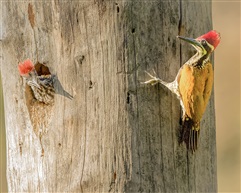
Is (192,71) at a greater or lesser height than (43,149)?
greater

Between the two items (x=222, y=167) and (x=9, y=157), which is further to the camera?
(x=222, y=167)

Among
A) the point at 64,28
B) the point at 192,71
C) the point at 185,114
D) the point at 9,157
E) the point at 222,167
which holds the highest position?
the point at 64,28

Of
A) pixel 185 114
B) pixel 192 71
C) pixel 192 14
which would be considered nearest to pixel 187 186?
pixel 185 114

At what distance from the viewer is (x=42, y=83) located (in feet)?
11.8

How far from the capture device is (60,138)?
356cm

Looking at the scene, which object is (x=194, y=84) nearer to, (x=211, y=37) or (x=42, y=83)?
(x=211, y=37)

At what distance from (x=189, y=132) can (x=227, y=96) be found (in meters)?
4.28

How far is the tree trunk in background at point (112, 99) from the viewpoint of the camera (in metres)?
3.38

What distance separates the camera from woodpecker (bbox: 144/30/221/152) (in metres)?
3.39

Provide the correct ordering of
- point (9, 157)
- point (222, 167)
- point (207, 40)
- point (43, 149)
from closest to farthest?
1. point (207, 40)
2. point (43, 149)
3. point (9, 157)
4. point (222, 167)

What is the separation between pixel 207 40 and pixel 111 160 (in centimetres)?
80

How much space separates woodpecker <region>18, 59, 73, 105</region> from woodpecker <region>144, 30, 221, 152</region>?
0.53 meters

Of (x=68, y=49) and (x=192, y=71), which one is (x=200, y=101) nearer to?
(x=192, y=71)

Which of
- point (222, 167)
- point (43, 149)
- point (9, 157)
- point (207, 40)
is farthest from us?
point (222, 167)
